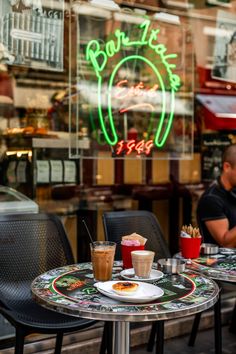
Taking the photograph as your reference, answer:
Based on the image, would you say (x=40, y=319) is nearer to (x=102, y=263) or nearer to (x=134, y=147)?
(x=102, y=263)

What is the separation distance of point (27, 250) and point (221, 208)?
138 centimetres

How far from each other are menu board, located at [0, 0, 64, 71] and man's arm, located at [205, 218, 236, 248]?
1.88 m

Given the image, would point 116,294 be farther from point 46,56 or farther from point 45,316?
point 46,56

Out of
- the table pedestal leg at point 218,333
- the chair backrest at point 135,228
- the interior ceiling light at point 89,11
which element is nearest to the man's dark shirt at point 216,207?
the chair backrest at point 135,228

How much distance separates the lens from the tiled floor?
371 centimetres

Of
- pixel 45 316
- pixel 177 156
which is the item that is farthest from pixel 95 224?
pixel 45 316

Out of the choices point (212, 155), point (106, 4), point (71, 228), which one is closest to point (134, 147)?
point (71, 228)

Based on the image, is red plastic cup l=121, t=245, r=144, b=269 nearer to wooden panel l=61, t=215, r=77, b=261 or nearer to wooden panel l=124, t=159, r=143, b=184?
wooden panel l=61, t=215, r=77, b=261

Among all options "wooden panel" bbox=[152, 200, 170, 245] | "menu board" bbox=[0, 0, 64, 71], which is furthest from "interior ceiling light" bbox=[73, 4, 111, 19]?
"wooden panel" bbox=[152, 200, 170, 245]

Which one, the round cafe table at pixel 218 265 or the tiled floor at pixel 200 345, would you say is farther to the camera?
the tiled floor at pixel 200 345

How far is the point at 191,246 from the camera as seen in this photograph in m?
2.79

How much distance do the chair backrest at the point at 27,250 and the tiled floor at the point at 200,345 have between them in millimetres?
1187

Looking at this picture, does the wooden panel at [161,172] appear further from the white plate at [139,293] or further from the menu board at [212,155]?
the white plate at [139,293]

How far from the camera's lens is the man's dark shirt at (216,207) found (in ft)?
11.5
